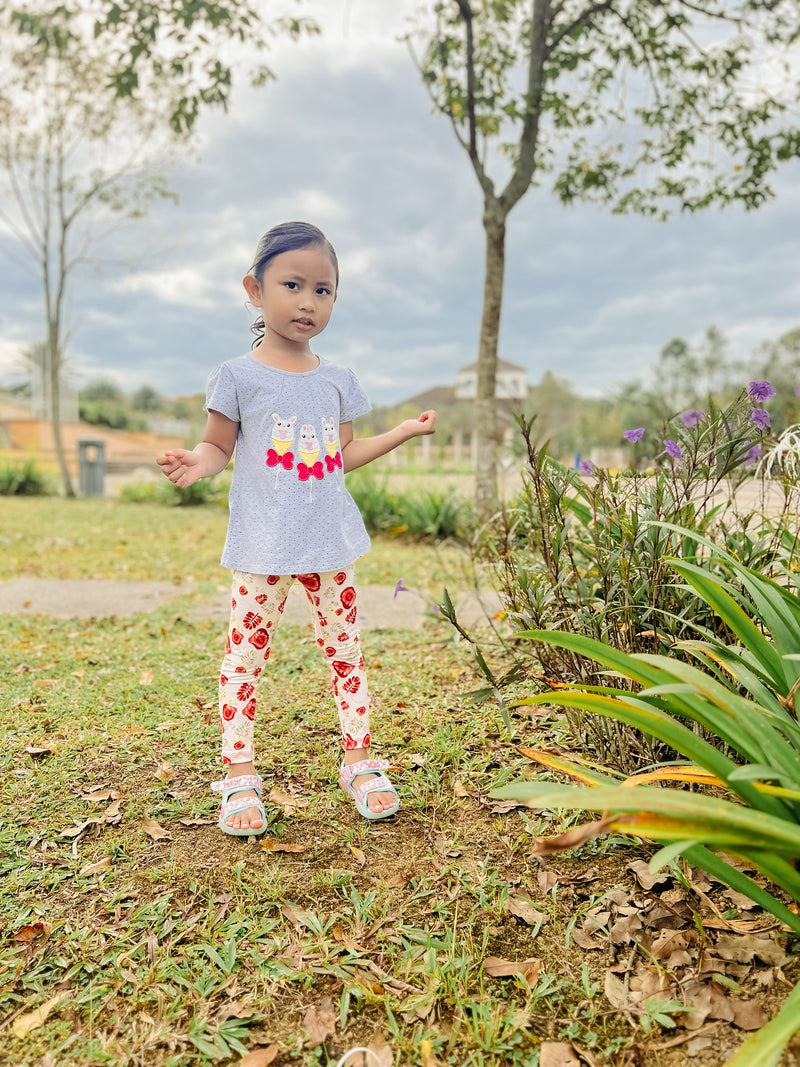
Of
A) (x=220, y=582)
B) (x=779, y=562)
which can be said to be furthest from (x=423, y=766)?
(x=220, y=582)

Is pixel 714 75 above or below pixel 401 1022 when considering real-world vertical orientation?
above

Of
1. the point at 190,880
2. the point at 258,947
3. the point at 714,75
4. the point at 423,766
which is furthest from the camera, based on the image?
the point at 714,75

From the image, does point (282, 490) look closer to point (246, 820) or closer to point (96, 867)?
point (246, 820)

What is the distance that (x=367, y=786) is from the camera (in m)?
2.17

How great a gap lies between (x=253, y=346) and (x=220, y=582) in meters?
4.07

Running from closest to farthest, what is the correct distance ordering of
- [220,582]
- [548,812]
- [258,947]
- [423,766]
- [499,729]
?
[258,947], [548,812], [423,766], [499,729], [220,582]

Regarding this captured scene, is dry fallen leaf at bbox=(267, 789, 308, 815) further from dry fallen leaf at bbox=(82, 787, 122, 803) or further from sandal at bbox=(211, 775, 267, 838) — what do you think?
dry fallen leaf at bbox=(82, 787, 122, 803)

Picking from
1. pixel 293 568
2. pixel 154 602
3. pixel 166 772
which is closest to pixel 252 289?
pixel 293 568

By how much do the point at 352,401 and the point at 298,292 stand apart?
37 cm

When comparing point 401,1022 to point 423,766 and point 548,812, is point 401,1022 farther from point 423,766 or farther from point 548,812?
point 423,766

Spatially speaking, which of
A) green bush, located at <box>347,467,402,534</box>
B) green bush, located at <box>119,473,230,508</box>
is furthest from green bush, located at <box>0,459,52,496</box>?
green bush, located at <box>347,467,402,534</box>

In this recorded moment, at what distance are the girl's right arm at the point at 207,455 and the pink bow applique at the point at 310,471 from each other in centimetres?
21

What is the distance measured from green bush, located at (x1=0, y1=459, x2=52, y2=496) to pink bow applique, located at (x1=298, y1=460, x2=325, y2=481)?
42.9ft

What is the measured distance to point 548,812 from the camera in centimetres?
215
